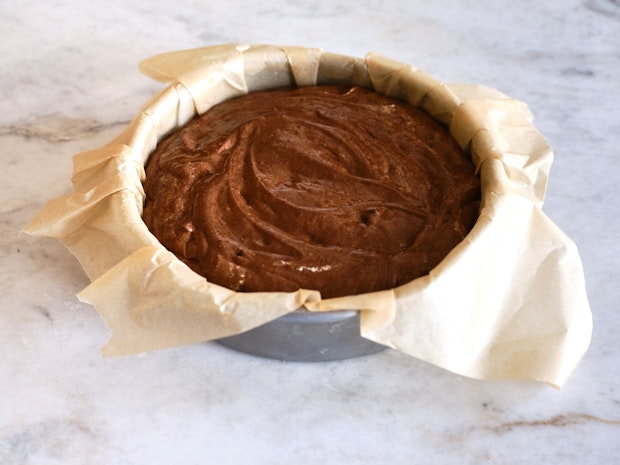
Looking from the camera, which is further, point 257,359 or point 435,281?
point 257,359

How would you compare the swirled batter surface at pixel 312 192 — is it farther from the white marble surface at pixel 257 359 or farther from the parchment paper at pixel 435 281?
the white marble surface at pixel 257 359

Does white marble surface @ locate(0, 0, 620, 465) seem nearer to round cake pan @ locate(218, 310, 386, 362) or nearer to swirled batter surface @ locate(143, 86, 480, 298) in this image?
round cake pan @ locate(218, 310, 386, 362)

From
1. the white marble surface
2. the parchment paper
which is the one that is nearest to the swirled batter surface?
the parchment paper

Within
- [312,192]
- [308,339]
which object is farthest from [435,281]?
[312,192]

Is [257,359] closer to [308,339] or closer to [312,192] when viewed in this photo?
[308,339]

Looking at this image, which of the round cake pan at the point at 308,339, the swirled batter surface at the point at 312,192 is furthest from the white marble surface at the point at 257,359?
the swirled batter surface at the point at 312,192

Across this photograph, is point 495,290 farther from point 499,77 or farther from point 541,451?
point 499,77

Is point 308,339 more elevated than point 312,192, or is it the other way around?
point 312,192
